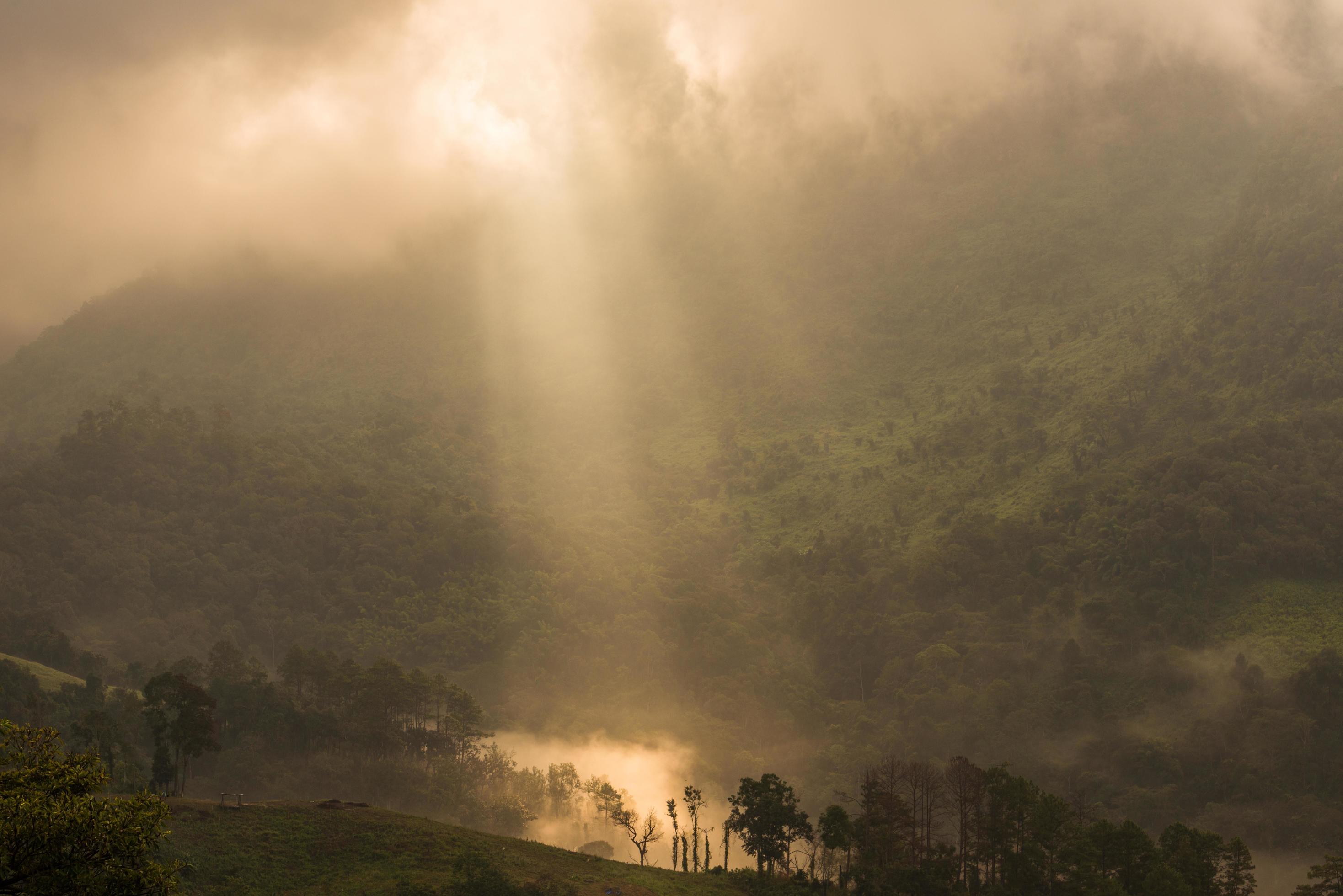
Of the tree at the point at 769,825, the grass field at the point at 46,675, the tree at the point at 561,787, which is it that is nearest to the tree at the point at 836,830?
the tree at the point at 769,825

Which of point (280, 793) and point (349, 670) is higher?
point (349, 670)

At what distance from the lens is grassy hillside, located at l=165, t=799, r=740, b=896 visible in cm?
6625

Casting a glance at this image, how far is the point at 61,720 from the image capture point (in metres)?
120

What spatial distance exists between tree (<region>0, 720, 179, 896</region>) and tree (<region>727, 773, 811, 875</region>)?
66.9 m

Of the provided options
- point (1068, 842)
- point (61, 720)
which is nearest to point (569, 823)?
point (61, 720)

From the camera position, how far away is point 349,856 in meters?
71.9

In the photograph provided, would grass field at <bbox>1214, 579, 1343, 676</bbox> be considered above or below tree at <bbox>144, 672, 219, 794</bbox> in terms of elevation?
above

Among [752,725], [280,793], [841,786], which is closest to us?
[280,793]

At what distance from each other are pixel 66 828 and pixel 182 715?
65.8m

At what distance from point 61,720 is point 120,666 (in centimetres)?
6814

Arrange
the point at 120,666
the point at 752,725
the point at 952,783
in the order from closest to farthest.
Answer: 1. the point at 952,783
2. the point at 120,666
3. the point at 752,725

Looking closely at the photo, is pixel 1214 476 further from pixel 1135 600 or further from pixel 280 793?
pixel 280 793

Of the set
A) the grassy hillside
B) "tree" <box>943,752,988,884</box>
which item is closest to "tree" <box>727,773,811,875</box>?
the grassy hillside

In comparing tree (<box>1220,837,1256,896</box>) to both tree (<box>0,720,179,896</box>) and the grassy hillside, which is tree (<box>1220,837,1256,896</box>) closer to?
the grassy hillside
